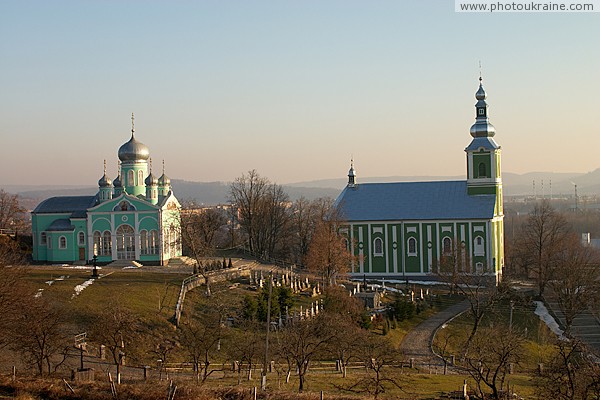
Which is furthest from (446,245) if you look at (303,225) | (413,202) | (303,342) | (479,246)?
(303,342)

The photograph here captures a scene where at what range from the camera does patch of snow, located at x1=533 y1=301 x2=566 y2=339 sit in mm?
44909

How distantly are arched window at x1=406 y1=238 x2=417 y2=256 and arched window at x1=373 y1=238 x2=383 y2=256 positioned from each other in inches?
83.6

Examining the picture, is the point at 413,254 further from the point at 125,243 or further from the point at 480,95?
the point at 125,243

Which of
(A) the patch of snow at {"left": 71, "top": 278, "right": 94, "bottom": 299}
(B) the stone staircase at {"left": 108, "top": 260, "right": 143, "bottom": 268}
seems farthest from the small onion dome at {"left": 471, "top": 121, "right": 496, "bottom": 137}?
(A) the patch of snow at {"left": 71, "top": 278, "right": 94, "bottom": 299}

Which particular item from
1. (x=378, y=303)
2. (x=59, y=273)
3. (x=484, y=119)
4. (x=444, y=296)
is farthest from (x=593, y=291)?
(x=59, y=273)

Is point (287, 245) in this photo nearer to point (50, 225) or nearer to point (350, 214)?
point (350, 214)

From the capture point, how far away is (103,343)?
1090 inches

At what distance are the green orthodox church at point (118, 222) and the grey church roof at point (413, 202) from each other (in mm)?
15206

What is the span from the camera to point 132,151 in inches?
2250

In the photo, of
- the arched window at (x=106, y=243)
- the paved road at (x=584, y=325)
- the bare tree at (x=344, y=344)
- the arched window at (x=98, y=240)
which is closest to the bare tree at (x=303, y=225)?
the arched window at (x=106, y=243)

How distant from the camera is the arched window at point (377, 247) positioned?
62.2 meters

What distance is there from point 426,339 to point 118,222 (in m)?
23.9

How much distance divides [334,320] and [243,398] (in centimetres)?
898

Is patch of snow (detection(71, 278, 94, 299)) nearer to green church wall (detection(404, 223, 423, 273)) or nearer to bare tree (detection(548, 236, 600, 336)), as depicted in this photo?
bare tree (detection(548, 236, 600, 336))
